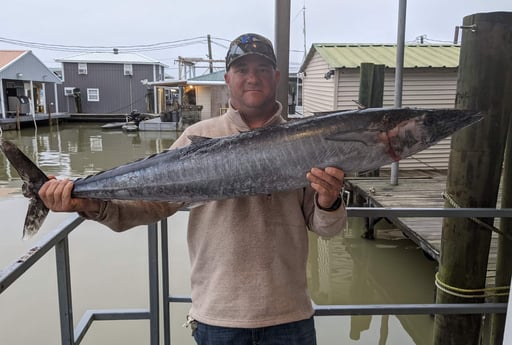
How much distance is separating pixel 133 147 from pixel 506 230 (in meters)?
18.5

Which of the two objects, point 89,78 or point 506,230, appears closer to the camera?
point 506,230

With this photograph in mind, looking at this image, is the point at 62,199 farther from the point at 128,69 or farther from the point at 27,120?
the point at 128,69

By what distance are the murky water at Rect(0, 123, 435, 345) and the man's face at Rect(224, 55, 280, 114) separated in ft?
10.0

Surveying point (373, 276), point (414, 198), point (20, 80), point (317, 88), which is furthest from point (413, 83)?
point (20, 80)

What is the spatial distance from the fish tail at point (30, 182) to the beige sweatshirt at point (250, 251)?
179 millimetres

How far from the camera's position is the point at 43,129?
2684 cm

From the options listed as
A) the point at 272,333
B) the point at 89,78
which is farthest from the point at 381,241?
the point at 89,78

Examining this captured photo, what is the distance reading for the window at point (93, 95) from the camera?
34.1 meters

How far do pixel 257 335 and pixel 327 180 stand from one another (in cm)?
64

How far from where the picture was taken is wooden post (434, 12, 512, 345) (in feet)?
8.85

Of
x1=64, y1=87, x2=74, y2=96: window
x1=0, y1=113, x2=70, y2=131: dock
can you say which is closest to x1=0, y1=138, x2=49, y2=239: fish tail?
x1=0, y1=113, x2=70, y2=131: dock

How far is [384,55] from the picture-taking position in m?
11.4

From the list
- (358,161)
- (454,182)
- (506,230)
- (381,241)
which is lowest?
(381,241)

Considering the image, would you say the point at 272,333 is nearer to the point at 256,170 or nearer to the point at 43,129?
the point at 256,170
